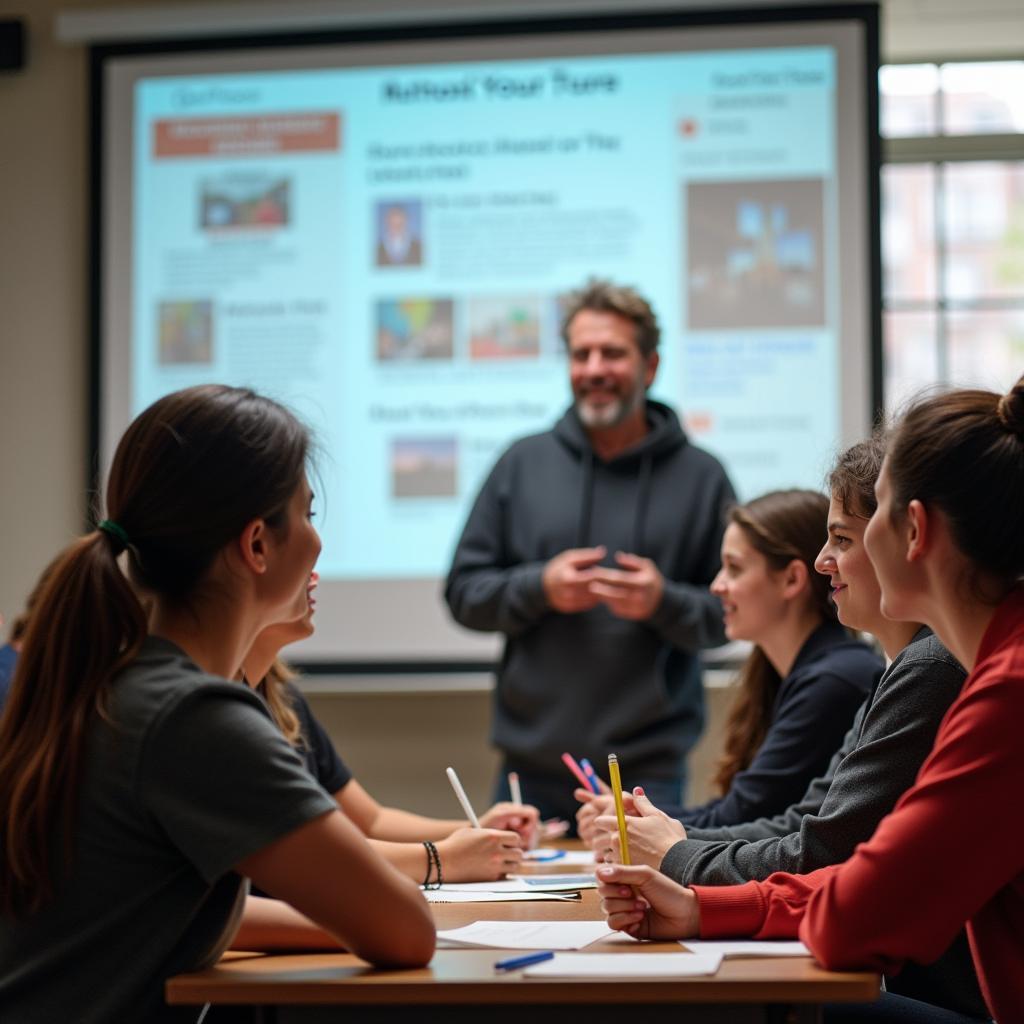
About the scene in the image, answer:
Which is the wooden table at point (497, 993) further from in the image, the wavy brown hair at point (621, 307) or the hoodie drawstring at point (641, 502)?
the wavy brown hair at point (621, 307)

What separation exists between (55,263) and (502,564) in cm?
202

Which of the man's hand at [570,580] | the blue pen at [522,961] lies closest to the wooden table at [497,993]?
the blue pen at [522,961]

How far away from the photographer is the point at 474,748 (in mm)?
4285

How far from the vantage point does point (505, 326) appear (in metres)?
4.25

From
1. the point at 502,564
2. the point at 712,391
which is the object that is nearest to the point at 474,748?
the point at 502,564

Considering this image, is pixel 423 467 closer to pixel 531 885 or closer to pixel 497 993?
pixel 531 885

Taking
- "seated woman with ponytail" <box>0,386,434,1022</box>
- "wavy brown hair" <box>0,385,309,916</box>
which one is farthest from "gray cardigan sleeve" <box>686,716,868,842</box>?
"wavy brown hair" <box>0,385,309,916</box>

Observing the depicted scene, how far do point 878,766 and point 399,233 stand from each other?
10.1 feet

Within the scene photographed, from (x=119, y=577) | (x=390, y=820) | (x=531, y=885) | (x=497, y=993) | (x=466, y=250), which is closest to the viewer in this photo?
(x=497, y=993)

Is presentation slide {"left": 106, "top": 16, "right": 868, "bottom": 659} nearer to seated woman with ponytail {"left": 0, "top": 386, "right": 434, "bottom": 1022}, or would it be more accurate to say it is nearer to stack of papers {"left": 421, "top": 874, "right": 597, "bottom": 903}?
stack of papers {"left": 421, "top": 874, "right": 597, "bottom": 903}

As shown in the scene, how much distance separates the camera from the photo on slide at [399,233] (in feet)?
14.1

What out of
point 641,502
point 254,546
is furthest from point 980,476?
point 641,502

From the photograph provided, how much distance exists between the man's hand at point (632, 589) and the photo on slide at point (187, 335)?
1.78 metres

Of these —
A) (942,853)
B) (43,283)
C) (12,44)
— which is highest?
(12,44)
